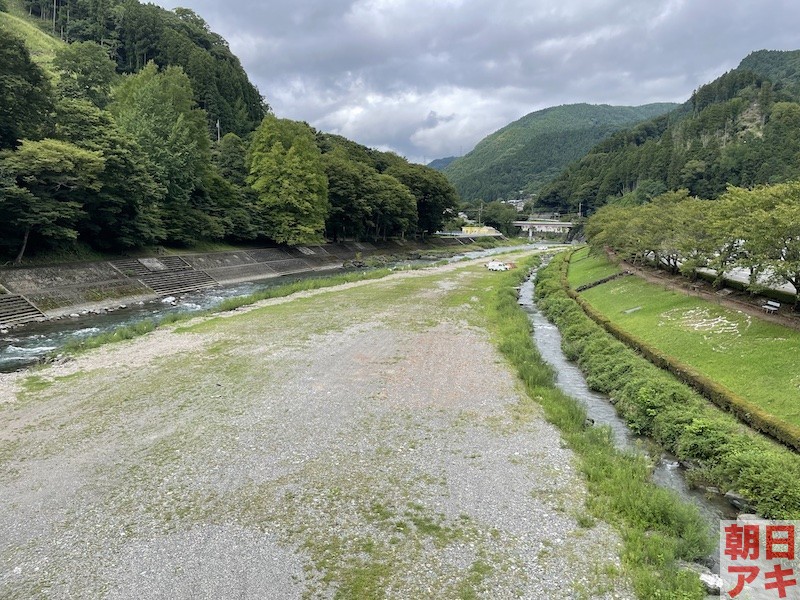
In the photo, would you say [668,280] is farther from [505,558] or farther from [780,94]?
[780,94]

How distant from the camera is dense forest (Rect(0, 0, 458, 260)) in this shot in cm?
2866

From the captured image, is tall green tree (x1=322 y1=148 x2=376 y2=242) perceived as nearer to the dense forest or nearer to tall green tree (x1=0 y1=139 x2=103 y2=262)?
the dense forest

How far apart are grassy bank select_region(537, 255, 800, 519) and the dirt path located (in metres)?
3.03

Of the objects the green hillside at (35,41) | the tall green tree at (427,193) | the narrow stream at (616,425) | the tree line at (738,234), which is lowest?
the narrow stream at (616,425)

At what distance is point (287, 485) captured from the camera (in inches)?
356

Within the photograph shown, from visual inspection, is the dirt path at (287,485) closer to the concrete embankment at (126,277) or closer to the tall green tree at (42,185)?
the concrete embankment at (126,277)

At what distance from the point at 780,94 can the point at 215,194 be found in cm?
16374

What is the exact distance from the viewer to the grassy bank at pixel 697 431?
8680mm

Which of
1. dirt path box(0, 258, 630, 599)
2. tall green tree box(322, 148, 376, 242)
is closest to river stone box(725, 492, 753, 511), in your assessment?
dirt path box(0, 258, 630, 599)

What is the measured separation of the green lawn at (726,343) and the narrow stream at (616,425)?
2.98 metres

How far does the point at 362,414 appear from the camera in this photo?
1258 cm
